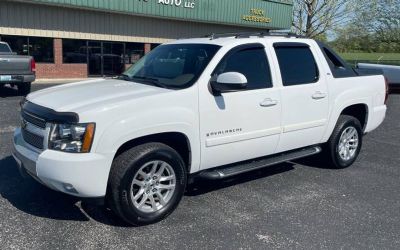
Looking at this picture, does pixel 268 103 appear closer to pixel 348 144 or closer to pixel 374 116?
pixel 348 144

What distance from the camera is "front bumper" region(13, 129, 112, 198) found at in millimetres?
3344

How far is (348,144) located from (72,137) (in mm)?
4268

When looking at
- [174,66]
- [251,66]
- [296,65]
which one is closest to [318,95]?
[296,65]

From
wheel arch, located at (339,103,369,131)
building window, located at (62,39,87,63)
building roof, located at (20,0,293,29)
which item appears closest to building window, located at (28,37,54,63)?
building window, located at (62,39,87,63)

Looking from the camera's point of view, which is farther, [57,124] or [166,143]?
[166,143]

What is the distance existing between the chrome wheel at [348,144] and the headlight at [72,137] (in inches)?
153

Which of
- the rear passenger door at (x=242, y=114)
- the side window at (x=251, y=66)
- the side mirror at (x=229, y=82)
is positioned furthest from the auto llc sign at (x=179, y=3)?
the side mirror at (x=229, y=82)

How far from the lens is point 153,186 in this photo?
390 centimetres

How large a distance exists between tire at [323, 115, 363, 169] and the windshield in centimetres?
240

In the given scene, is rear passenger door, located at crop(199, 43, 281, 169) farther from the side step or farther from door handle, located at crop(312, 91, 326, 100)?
door handle, located at crop(312, 91, 326, 100)

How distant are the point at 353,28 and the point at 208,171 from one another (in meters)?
38.2

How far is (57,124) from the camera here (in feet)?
11.4

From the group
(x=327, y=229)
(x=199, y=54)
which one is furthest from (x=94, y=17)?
(x=327, y=229)

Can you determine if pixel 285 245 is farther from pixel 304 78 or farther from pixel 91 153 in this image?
pixel 304 78
